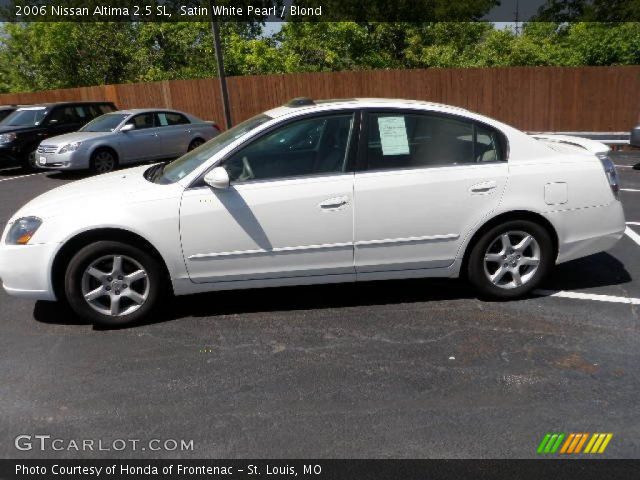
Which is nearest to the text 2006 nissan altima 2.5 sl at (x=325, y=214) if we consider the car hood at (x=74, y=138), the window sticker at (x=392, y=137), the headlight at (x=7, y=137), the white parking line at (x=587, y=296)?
the window sticker at (x=392, y=137)

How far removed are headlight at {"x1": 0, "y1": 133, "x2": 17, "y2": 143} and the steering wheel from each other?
10.7 m

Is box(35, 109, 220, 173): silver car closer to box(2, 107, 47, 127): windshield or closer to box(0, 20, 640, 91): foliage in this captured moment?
box(2, 107, 47, 127): windshield

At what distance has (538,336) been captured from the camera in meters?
3.81

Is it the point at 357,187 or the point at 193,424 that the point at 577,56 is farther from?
the point at 193,424

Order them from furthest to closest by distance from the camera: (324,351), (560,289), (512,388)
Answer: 1. (560,289)
2. (324,351)
3. (512,388)

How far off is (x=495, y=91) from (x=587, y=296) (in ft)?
39.7

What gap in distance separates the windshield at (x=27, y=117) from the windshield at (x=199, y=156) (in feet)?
33.8

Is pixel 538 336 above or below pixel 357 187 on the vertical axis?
below

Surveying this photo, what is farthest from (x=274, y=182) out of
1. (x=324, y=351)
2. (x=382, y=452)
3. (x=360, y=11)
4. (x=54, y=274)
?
(x=360, y=11)

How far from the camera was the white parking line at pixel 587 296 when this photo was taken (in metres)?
4.35

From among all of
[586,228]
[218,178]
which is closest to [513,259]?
[586,228]

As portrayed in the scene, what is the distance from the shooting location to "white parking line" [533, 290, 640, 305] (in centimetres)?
435

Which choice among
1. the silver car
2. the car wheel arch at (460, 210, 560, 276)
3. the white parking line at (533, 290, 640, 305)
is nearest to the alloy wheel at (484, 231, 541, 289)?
the car wheel arch at (460, 210, 560, 276)

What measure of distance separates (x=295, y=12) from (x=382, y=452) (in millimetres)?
23889
